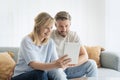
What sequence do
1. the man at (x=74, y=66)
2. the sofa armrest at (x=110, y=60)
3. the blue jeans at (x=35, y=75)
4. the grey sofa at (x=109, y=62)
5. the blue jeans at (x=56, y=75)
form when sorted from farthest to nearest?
the sofa armrest at (x=110, y=60) < the grey sofa at (x=109, y=62) < the man at (x=74, y=66) < the blue jeans at (x=56, y=75) < the blue jeans at (x=35, y=75)

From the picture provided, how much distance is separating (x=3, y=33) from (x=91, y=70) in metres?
1.30

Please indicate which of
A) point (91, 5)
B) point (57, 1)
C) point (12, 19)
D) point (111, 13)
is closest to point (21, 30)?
point (12, 19)

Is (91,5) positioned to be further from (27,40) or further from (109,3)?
(27,40)

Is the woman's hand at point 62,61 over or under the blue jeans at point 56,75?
over

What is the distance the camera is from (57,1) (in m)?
3.36

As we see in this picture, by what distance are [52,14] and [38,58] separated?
146cm

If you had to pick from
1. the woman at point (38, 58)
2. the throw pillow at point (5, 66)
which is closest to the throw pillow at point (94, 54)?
the throw pillow at point (5, 66)

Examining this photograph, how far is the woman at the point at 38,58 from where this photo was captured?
178 centimetres

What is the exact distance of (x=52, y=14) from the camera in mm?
3316

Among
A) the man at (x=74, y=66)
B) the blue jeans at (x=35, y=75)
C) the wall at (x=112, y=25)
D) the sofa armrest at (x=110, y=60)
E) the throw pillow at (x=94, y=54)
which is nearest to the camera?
the blue jeans at (x=35, y=75)

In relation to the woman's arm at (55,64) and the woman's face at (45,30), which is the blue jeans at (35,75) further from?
the woman's face at (45,30)

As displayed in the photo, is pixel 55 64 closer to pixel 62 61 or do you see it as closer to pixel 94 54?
pixel 62 61

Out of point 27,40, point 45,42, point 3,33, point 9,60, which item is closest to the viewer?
point 27,40

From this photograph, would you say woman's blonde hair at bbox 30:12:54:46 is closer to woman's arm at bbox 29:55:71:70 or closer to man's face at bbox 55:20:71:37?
woman's arm at bbox 29:55:71:70
